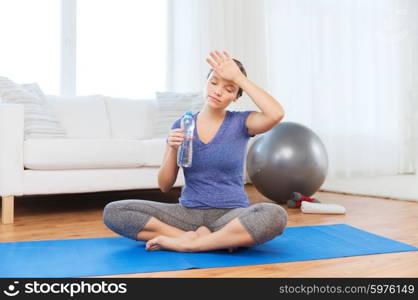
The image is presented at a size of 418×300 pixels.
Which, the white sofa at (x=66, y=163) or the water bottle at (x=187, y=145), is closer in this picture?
the water bottle at (x=187, y=145)

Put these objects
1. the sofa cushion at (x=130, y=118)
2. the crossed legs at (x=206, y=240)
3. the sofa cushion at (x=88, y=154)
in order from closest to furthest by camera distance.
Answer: the crossed legs at (x=206, y=240) < the sofa cushion at (x=88, y=154) < the sofa cushion at (x=130, y=118)

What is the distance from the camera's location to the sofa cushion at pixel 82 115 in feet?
10.5

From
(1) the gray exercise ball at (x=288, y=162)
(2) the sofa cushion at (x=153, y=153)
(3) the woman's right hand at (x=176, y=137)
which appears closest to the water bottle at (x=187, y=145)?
(3) the woman's right hand at (x=176, y=137)

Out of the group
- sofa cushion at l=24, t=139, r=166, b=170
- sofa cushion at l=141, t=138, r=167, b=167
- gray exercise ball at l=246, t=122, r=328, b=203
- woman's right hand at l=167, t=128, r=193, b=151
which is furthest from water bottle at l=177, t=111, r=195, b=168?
gray exercise ball at l=246, t=122, r=328, b=203

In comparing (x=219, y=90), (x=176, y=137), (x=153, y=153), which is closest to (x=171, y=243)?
(x=176, y=137)

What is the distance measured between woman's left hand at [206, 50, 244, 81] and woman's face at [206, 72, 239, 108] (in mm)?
26

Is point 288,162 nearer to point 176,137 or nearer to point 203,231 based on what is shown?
point 203,231

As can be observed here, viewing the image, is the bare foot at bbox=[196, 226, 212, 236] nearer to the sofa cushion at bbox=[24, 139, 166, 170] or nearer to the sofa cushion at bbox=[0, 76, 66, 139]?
the sofa cushion at bbox=[24, 139, 166, 170]

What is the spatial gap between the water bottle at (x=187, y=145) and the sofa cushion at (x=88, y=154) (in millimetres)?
1061

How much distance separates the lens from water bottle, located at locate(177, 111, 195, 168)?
4.98 feet

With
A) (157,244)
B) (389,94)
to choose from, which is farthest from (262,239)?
(389,94)

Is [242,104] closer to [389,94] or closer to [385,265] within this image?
[389,94]

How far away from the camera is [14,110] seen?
88.0 inches

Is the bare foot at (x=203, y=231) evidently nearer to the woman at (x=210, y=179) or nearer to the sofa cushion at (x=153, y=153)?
the woman at (x=210, y=179)
